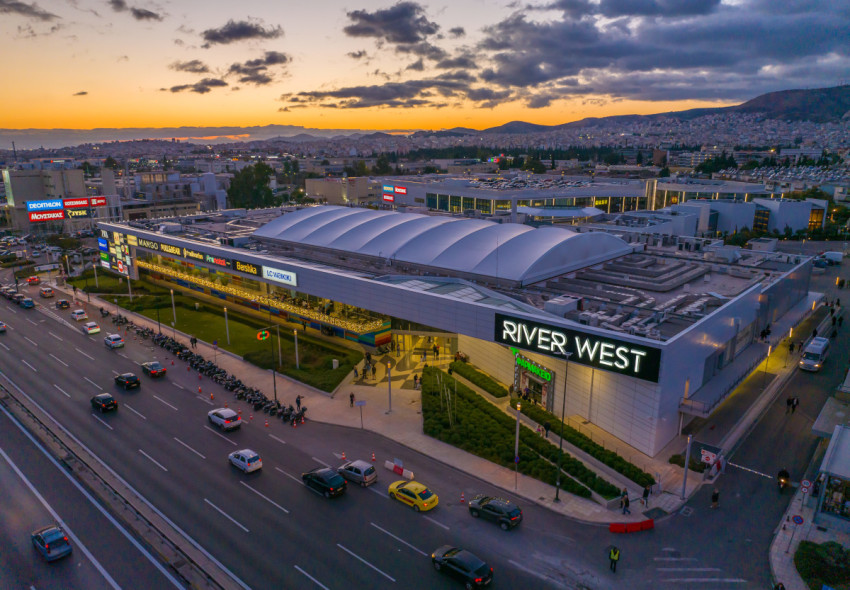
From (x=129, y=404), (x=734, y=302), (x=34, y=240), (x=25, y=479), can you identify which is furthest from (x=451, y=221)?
(x=34, y=240)

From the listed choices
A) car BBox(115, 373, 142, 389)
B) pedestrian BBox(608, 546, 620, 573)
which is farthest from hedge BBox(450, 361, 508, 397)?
car BBox(115, 373, 142, 389)

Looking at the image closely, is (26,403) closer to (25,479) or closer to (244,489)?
(25,479)

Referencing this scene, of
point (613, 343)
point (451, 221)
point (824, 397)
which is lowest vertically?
point (824, 397)

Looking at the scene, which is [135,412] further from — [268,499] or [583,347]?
[583,347]

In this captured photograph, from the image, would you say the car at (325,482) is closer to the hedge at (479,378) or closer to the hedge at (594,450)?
the hedge at (594,450)

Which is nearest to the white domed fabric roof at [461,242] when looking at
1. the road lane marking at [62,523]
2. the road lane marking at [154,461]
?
the road lane marking at [154,461]

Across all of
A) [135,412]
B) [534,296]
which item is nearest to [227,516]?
[135,412]
